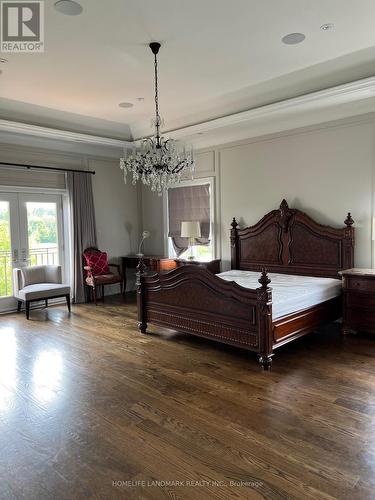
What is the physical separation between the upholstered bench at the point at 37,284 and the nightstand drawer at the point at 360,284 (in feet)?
13.3

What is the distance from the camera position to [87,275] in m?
6.53

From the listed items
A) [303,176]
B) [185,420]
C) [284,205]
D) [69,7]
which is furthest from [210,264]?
[69,7]

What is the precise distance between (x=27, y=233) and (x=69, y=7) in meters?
3.87

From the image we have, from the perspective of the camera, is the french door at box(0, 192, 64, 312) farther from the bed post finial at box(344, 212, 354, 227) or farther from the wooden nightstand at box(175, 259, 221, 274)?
the bed post finial at box(344, 212, 354, 227)

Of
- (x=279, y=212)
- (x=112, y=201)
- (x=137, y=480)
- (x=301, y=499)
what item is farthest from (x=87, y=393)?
(x=112, y=201)

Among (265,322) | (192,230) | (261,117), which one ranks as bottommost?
(265,322)

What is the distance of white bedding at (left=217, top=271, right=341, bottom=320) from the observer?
3.68m

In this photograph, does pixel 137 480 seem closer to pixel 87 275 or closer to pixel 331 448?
pixel 331 448

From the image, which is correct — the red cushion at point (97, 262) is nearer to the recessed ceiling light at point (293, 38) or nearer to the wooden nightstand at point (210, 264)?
the wooden nightstand at point (210, 264)

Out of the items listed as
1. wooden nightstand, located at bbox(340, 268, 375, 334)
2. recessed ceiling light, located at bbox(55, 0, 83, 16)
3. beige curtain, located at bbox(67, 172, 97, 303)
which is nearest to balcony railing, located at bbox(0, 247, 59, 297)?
beige curtain, located at bbox(67, 172, 97, 303)

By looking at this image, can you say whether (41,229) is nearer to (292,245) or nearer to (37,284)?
(37,284)

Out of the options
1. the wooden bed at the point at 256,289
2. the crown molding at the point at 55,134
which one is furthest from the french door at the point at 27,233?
the wooden bed at the point at 256,289

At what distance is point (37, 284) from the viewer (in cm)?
581

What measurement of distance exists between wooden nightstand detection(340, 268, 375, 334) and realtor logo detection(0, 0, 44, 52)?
13.1 ft
